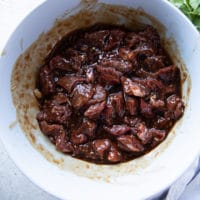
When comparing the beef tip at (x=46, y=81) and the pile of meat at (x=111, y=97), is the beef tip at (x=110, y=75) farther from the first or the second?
the beef tip at (x=46, y=81)

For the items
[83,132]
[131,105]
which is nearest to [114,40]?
[131,105]

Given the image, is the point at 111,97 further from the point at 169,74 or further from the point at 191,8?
the point at 191,8

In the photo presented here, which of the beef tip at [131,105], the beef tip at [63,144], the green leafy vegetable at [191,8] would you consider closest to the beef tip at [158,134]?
the beef tip at [131,105]

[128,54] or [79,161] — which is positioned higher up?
[128,54]

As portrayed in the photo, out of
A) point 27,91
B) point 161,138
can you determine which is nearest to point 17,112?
point 27,91

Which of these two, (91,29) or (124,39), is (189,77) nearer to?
(124,39)

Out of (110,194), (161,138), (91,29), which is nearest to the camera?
(110,194)
